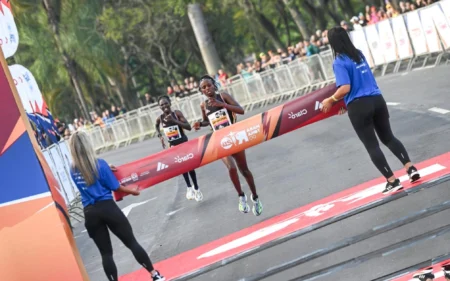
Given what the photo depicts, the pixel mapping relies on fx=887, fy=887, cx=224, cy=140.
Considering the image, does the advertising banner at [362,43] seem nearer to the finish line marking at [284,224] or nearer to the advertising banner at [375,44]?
the advertising banner at [375,44]

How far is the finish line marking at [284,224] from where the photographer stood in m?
10.2

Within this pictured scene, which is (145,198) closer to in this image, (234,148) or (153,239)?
(153,239)

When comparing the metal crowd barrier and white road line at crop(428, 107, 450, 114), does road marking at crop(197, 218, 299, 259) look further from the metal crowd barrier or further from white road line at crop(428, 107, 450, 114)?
the metal crowd barrier

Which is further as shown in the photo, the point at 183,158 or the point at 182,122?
the point at 182,122

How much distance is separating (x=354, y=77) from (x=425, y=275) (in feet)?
11.3

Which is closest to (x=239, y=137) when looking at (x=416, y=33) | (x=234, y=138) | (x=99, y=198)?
(x=234, y=138)

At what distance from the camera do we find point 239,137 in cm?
1171

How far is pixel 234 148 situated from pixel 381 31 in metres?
18.3

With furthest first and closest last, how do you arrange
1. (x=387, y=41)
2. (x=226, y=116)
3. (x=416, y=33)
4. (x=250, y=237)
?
1. (x=387, y=41)
2. (x=416, y=33)
3. (x=226, y=116)
4. (x=250, y=237)

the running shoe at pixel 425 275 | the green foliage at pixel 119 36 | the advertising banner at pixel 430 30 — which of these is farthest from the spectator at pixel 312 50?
the running shoe at pixel 425 275

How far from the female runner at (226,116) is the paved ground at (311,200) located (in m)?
0.29

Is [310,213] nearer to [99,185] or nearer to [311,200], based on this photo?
[311,200]

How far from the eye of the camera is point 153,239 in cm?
1332

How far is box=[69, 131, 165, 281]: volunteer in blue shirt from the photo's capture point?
361 inches
